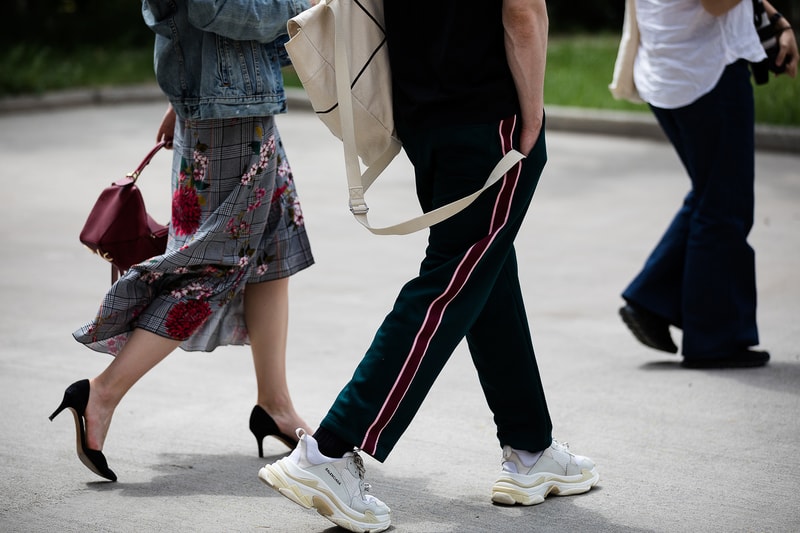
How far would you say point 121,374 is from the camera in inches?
135

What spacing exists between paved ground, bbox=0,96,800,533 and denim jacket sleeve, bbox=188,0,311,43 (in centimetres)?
126

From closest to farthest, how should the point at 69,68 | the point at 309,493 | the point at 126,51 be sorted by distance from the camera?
the point at 309,493, the point at 69,68, the point at 126,51

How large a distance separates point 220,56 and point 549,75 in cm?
934

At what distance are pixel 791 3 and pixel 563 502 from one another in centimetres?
1560

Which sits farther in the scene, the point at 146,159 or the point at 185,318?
the point at 146,159

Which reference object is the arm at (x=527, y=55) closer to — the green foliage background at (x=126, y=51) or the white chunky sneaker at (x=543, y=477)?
the white chunky sneaker at (x=543, y=477)

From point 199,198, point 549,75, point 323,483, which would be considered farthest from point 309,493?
point 549,75

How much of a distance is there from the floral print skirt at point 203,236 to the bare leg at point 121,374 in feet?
0.12

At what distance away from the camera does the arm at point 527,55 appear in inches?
113

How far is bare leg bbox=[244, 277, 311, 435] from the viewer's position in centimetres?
367

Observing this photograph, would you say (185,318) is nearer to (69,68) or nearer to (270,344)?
(270,344)

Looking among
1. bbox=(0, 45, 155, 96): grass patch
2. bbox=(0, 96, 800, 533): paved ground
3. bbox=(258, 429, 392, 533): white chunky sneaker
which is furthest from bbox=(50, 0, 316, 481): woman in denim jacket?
bbox=(0, 45, 155, 96): grass patch

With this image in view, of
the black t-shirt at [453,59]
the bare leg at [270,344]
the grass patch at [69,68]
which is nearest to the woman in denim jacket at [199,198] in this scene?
the bare leg at [270,344]

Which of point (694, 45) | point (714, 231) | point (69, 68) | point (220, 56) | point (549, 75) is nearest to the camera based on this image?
point (220, 56)
